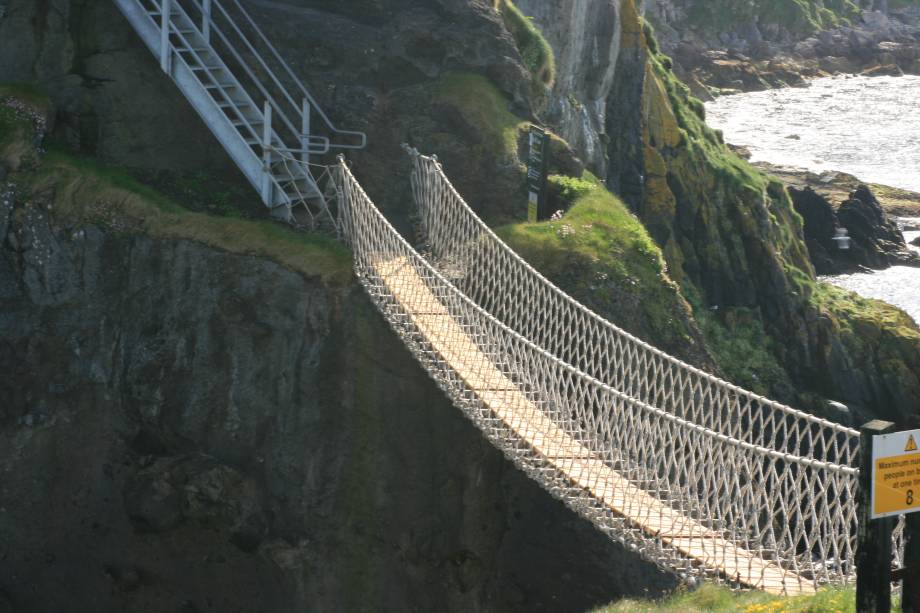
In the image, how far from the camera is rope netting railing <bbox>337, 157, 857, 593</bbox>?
11398 mm

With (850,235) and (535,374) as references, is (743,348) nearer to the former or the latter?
(850,235)

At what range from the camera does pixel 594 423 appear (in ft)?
43.7

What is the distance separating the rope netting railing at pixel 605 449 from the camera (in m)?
11.4

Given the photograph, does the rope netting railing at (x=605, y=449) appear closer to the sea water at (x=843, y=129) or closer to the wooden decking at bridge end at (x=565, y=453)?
the wooden decking at bridge end at (x=565, y=453)

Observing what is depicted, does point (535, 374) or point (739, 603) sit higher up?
point (535, 374)

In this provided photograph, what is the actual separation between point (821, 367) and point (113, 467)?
20.2 meters

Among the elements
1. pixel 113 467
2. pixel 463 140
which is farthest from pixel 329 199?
pixel 113 467

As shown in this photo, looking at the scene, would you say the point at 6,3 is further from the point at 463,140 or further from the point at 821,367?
the point at 821,367

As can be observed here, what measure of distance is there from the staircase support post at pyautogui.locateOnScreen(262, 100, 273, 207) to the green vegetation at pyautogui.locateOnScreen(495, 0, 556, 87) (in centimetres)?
614

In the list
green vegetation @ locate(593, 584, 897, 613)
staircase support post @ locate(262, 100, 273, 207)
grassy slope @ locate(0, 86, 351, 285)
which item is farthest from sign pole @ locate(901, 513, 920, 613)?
staircase support post @ locate(262, 100, 273, 207)

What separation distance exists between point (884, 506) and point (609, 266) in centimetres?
986

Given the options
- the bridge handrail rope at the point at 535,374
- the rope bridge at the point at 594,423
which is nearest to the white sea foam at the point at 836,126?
the bridge handrail rope at the point at 535,374

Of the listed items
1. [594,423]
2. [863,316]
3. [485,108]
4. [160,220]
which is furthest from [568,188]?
[863,316]

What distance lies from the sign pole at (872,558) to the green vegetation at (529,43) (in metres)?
15.1
